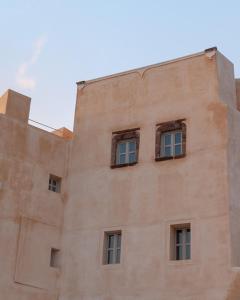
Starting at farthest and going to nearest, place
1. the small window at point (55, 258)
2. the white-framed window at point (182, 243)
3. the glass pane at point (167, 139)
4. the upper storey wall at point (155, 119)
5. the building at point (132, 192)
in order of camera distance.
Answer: the small window at point (55, 258)
the glass pane at point (167, 139)
the upper storey wall at point (155, 119)
the white-framed window at point (182, 243)
the building at point (132, 192)

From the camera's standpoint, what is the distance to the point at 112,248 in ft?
70.8

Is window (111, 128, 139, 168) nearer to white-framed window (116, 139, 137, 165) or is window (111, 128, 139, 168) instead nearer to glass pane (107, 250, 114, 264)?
white-framed window (116, 139, 137, 165)

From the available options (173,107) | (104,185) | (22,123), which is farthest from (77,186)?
(173,107)

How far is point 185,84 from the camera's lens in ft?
72.3

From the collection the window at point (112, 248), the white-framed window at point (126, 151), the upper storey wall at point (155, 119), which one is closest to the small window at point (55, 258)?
the upper storey wall at point (155, 119)

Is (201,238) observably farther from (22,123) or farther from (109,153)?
(22,123)

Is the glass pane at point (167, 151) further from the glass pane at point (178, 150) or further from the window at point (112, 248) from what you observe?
the window at point (112, 248)

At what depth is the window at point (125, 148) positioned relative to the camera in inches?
880

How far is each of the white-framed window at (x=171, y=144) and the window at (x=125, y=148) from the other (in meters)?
1.01

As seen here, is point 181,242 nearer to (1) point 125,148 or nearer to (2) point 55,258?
(1) point 125,148

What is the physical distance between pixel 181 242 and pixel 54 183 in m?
5.77

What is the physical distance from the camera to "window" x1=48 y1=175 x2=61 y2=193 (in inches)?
913

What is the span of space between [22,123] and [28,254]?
4878 mm

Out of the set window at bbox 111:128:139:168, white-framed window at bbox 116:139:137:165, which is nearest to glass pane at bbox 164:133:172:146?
window at bbox 111:128:139:168
